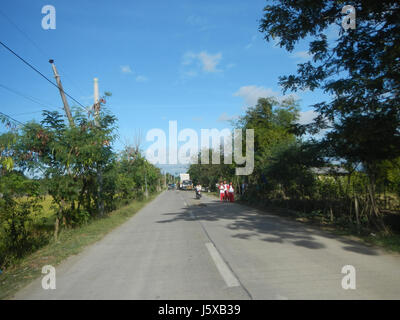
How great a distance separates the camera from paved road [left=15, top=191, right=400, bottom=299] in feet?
14.1

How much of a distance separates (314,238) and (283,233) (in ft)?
3.45

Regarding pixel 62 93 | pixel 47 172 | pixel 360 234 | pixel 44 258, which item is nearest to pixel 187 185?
pixel 62 93

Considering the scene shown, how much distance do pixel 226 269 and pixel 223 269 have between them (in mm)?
56

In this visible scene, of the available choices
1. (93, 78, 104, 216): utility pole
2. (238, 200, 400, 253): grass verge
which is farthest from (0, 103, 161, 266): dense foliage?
(238, 200, 400, 253): grass verge

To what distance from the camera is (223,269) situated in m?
5.46

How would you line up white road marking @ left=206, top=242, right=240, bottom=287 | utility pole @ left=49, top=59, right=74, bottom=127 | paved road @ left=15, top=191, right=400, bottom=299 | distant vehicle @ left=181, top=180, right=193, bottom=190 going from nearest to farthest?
1. paved road @ left=15, top=191, right=400, bottom=299
2. white road marking @ left=206, top=242, right=240, bottom=287
3. utility pole @ left=49, top=59, right=74, bottom=127
4. distant vehicle @ left=181, top=180, right=193, bottom=190

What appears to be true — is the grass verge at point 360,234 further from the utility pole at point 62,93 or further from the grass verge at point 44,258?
the utility pole at point 62,93

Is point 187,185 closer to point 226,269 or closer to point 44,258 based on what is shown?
point 44,258

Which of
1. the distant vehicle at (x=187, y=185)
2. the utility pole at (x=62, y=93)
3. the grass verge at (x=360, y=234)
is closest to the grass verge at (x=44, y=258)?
the utility pole at (x=62, y=93)

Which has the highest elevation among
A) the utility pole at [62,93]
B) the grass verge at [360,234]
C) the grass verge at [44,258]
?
the utility pole at [62,93]

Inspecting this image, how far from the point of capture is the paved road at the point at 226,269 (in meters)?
4.30

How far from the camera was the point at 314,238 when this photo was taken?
8438 millimetres

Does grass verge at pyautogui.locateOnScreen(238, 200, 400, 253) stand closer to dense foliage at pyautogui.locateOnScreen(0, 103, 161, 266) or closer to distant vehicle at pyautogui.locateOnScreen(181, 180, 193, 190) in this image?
dense foliage at pyautogui.locateOnScreen(0, 103, 161, 266)
